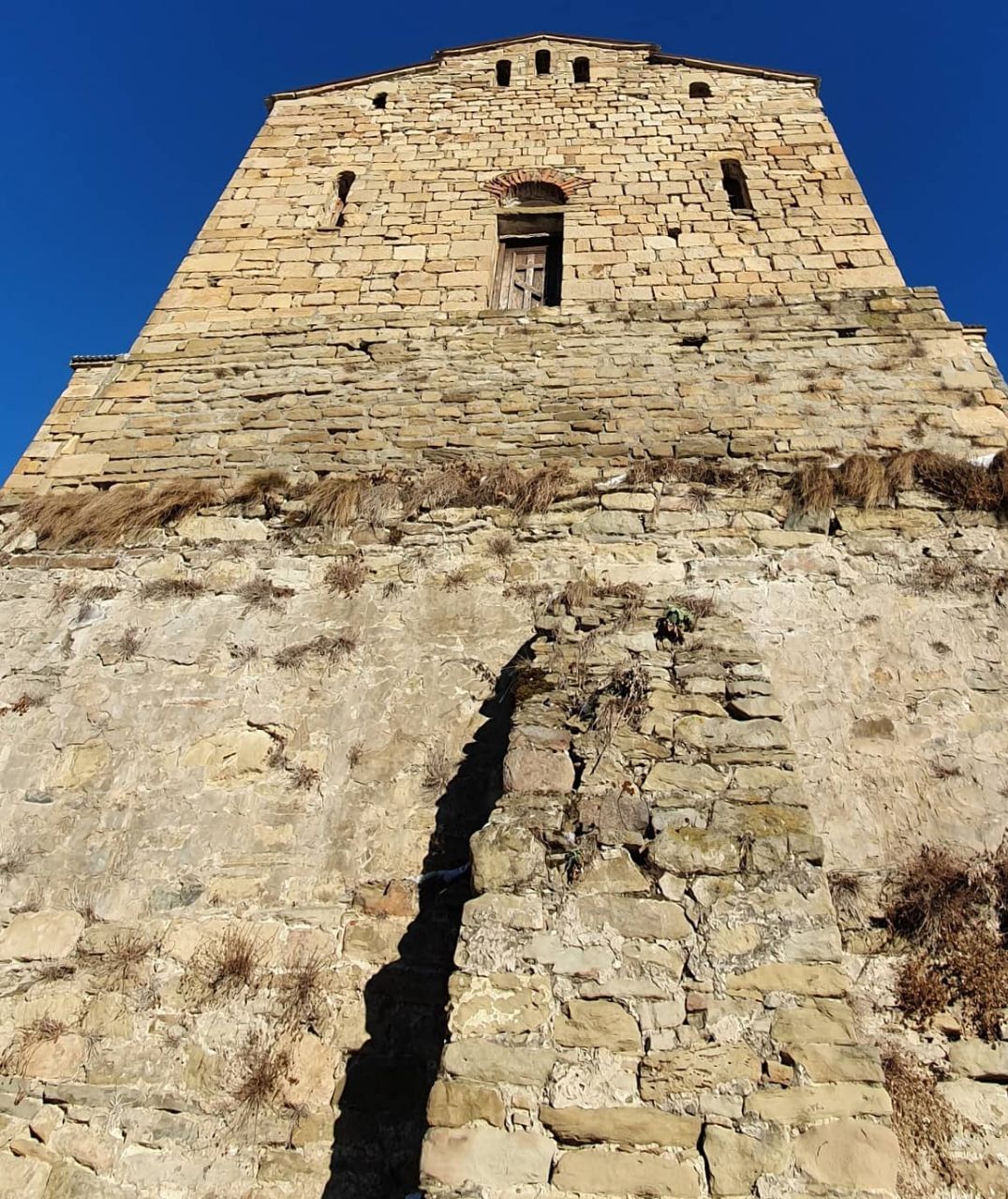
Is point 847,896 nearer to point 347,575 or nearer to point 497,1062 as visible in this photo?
point 497,1062

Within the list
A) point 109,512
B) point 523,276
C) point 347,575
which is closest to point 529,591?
point 347,575

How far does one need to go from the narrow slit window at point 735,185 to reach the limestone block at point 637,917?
757 centimetres

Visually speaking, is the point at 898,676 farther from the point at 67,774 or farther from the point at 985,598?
the point at 67,774

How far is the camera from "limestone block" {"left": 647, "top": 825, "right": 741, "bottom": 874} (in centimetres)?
327

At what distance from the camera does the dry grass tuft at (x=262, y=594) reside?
17.8 feet

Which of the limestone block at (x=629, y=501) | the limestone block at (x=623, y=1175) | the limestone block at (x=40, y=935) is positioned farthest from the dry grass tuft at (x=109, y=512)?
the limestone block at (x=623, y=1175)

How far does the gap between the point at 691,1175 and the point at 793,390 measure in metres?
5.63

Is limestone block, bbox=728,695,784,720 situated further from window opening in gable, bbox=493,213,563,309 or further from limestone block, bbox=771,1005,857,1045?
window opening in gable, bbox=493,213,563,309

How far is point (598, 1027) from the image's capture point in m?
2.84

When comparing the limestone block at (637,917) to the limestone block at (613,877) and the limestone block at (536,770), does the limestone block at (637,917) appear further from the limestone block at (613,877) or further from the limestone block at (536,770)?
the limestone block at (536,770)

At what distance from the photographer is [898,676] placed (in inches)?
188

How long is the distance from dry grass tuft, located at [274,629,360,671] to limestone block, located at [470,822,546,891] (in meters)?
2.05

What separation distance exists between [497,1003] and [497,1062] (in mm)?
191

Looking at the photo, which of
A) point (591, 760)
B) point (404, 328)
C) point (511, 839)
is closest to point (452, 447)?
point (404, 328)
